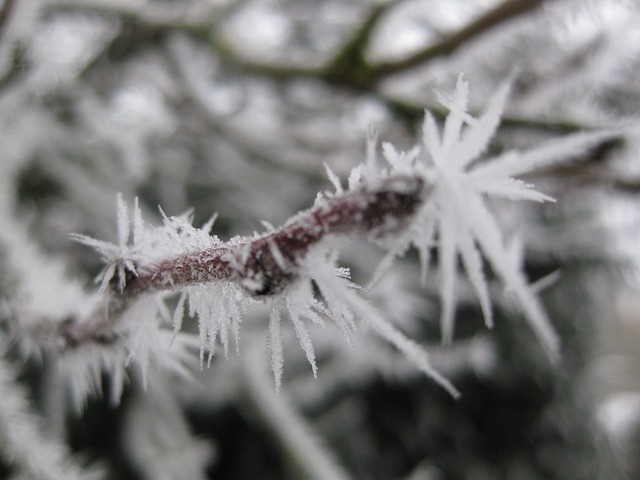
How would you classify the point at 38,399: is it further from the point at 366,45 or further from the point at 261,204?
the point at 366,45

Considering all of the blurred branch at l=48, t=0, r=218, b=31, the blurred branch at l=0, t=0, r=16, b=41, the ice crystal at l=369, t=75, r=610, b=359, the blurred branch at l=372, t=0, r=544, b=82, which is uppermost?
the blurred branch at l=48, t=0, r=218, b=31

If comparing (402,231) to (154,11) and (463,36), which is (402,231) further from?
(154,11)

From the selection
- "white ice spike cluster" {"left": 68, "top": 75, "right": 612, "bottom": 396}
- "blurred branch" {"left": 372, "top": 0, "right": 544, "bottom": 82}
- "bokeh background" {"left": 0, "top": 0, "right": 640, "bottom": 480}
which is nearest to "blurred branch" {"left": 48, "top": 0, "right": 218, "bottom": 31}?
"bokeh background" {"left": 0, "top": 0, "right": 640, "bottom": 480}

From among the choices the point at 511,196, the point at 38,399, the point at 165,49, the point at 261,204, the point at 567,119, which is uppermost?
the point at 165,49

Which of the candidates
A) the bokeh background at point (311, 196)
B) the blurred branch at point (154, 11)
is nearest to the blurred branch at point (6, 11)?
the bokeh background at point (311, 196)

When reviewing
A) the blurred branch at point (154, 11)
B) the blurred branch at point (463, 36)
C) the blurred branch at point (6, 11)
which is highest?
the blurred branch at point (154, 11)

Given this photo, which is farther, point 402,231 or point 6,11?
point 6,11

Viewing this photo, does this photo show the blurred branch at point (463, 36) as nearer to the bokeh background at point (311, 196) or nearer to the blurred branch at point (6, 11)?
the bokeh background at point (311, 196)

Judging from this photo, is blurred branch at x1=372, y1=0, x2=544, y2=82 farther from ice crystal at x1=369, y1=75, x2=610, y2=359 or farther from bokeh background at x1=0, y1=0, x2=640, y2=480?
ice crystal at x1=369, y1=75, x2=610, y2=359

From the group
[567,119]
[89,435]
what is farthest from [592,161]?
[89,435]

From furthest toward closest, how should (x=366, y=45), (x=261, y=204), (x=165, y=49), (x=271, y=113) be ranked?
(x=271, y=113), (x=261, y=204), (x=165, y=49), (x=366, y=45)

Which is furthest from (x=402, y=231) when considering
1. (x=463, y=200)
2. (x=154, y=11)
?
(x=154, y=11)
